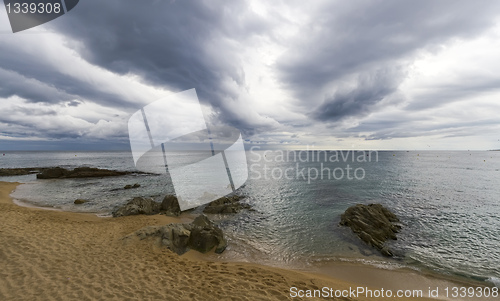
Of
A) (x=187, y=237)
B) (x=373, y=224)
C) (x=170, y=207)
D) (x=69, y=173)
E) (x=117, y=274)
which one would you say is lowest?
(x=373, y=224)

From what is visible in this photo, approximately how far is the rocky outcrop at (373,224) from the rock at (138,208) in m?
20.4

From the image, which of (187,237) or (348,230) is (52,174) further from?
(348,230)

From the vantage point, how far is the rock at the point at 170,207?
845 inches

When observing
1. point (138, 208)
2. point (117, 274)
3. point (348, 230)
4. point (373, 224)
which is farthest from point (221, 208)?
point (373, 224)

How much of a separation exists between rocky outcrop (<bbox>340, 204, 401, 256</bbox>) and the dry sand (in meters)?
3.88

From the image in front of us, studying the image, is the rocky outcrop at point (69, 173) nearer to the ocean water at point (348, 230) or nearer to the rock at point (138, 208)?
the ocean water at point (348, 230)

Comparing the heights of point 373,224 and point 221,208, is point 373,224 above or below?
below

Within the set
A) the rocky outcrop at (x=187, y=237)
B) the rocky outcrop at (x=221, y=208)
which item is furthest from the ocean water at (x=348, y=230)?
the rocky outcrop at (x=221, y=208)

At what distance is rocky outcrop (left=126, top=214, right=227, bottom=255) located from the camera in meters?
12.6

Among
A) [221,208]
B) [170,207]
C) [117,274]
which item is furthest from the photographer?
[221,208]

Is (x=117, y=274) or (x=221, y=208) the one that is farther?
(x=221, y=208)

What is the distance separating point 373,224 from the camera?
1738cm

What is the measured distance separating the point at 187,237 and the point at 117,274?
197 inches

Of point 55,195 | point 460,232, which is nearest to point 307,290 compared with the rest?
point 460,232
